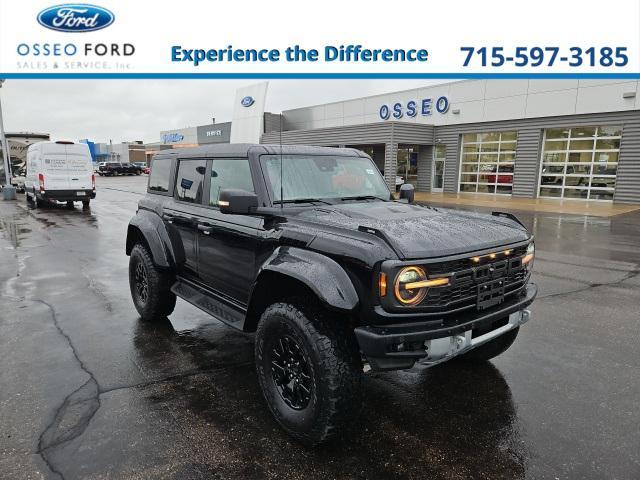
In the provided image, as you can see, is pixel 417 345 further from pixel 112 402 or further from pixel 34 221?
pixel 34 221

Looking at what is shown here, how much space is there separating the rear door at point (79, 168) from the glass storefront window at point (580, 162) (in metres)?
20.7

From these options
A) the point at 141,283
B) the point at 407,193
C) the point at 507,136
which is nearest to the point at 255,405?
the point at 141,283

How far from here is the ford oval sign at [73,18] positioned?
11953 mm

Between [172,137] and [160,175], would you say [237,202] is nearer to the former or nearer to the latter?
[160,175]

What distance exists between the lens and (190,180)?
4531 millimetres

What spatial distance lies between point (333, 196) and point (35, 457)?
276 centimetres

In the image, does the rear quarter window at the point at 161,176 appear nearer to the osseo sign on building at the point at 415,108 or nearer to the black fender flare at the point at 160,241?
the black fender flare at the point at 160,241

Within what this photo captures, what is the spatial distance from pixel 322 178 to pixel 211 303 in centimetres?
149

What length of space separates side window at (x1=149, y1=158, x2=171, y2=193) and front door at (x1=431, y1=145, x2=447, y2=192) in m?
23.4

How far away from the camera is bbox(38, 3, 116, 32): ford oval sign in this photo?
12.0 metres

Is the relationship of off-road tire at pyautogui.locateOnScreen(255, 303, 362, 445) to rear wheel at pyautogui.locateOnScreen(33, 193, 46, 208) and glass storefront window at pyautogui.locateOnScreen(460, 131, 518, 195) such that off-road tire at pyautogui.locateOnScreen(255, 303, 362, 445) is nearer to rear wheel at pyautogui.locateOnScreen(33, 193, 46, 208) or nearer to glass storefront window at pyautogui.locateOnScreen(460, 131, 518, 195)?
rear wheel at pyautogui.locateOnScreen(33, 193, 46, 208)

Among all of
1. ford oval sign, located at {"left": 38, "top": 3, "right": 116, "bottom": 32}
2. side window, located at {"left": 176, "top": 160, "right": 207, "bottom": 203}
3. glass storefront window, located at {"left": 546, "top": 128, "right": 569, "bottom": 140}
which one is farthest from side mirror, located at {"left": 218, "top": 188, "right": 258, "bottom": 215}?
glass storefront window, located at {"left": 546, "top": 128, "right": 569, "bottom": 140}

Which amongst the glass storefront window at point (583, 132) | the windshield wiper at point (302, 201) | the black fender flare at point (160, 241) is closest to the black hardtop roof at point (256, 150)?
the windshield wiper at point (302, 201)

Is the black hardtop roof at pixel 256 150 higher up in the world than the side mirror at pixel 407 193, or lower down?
higher up
